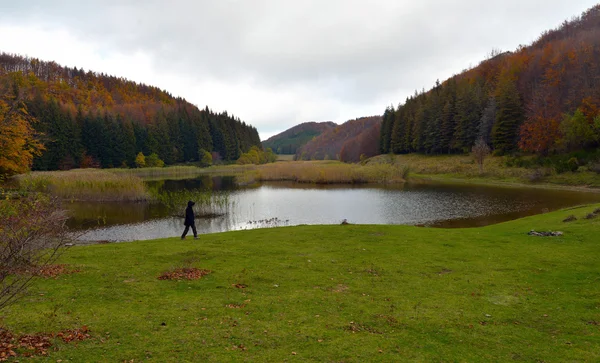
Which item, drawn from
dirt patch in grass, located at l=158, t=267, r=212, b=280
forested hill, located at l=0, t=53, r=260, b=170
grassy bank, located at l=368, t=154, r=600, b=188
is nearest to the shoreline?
grassy bank, located at l=368, t=154, r=600, b=188

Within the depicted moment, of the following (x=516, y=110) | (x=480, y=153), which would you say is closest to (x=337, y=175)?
(x=480, y=153)

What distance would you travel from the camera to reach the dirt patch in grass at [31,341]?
17.2ft

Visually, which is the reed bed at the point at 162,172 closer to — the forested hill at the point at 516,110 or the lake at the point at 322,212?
the lake at the point at 322,212

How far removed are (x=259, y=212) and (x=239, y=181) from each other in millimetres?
31995

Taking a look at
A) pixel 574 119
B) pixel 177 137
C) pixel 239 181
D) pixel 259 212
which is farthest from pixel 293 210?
pixel 177 137

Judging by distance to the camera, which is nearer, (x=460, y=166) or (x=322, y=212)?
(x=322, y=212)

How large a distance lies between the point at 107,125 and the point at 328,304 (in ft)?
349

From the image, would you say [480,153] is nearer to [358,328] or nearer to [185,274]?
[185,274]

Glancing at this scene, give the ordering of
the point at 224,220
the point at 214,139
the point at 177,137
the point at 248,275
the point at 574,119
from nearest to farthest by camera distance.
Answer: the point at 248,275
the point at 224,220
the point at 574,119
the point at 177,137
the point at 214,139

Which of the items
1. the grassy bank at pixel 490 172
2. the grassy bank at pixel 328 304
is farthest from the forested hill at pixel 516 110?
the grassy bank at pixel 328 304

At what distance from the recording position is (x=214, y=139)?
13625cm

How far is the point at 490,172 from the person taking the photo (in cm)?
6147

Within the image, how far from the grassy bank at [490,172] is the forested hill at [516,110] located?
560 cm

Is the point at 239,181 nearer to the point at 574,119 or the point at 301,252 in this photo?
the point at 301,252
